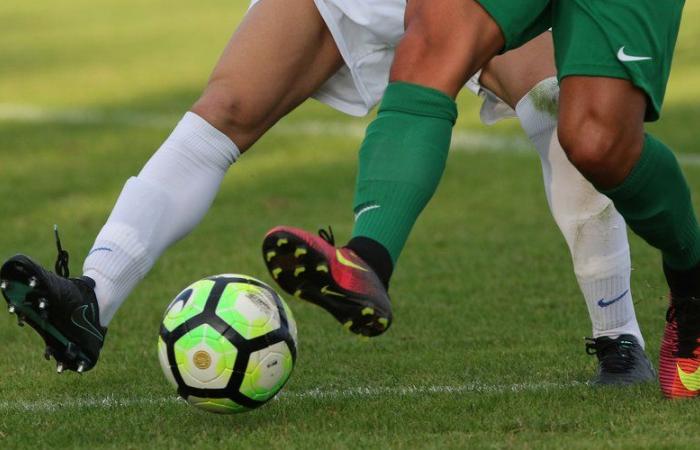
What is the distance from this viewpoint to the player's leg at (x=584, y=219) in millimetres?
4742

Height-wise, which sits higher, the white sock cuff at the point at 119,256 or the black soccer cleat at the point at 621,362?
the white sock cuff at the point at 119,256

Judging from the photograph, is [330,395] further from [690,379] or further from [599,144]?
[599,144]

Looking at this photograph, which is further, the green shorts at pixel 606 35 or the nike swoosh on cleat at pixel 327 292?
the green shorts at pixel 606 35

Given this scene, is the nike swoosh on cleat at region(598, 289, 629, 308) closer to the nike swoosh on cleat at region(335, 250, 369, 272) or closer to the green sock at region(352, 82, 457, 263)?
the green sock at region(352, 82, 457, 263)

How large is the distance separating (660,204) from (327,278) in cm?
115

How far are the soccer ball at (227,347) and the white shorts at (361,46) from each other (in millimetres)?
979

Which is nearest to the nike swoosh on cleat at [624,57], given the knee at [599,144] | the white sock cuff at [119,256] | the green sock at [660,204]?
the knee at [599,144]

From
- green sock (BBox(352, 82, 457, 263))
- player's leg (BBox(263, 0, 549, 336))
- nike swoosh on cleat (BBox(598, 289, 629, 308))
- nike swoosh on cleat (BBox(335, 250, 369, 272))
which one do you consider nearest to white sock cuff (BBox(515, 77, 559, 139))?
nike swoosh on cleat (BBox(598, 289, 629, 308))

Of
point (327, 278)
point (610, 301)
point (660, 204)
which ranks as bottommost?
point (610, 301)

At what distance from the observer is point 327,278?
11.1 feet

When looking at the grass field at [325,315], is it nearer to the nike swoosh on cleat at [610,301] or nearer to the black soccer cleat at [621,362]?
the black soccer cleat at [621,362]

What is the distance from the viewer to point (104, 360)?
5.32m

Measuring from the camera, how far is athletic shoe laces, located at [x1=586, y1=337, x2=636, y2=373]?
15.3ft

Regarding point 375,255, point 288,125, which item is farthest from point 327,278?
point 288,125
